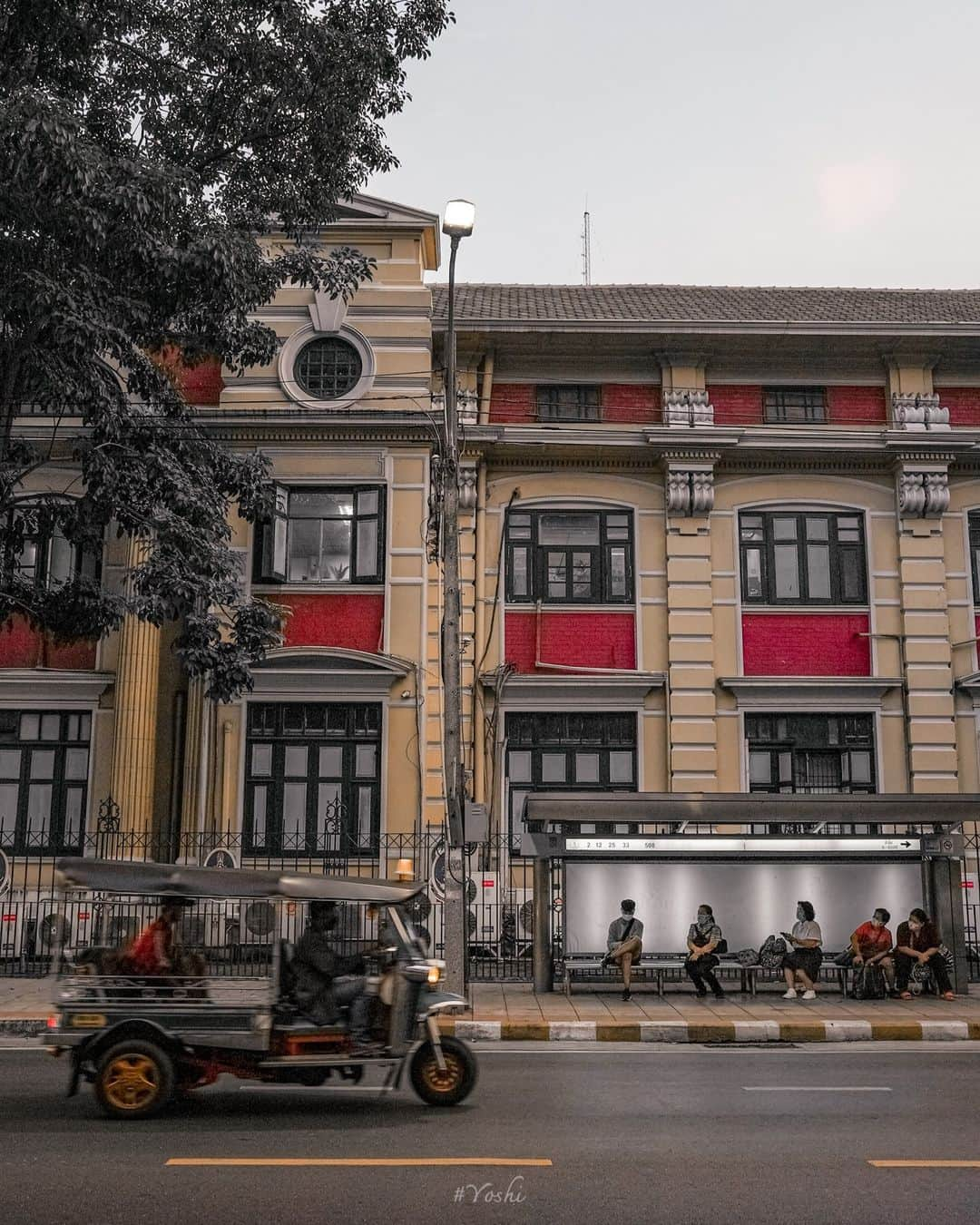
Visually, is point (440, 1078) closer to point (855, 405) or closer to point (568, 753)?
point (568, 753)

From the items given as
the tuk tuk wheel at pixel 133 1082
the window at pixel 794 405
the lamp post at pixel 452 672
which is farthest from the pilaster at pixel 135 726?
the tuk tuk wheel at pixel 133 1082

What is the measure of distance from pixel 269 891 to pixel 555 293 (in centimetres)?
2173

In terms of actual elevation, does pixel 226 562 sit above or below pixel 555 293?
below

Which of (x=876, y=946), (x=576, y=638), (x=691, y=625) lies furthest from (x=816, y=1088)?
(x=576, y=638)

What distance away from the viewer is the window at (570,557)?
87.0 feet

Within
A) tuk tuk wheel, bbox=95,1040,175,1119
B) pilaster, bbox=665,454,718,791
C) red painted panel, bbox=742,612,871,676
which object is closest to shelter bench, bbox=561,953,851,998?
pilaster, bbox=665,454,718,791

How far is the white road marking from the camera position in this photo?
39.5 ft

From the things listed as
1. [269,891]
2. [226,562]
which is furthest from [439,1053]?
[226,562]

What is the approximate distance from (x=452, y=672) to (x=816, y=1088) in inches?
293

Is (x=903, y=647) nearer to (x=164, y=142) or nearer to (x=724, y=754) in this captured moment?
(x=724, y=754)

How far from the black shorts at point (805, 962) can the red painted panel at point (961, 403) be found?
12.4 metres

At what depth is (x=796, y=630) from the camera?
1038 inches

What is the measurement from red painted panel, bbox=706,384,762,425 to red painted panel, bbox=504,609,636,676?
444 cm

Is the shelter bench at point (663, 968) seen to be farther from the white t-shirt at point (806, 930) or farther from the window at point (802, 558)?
the window at point (802, 558)
